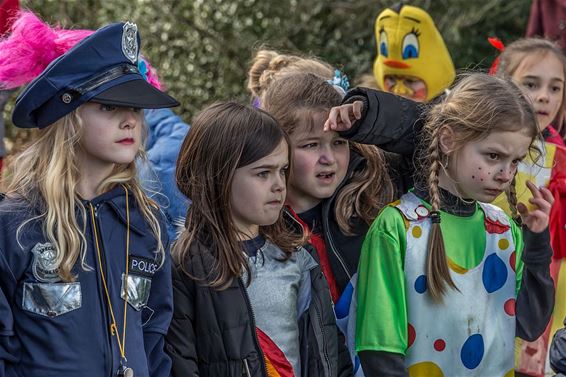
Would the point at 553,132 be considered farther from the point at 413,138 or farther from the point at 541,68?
the point at 413,138

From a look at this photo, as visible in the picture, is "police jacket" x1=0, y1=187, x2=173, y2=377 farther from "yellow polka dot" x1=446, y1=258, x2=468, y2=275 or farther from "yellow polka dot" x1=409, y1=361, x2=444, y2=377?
"yellow polka dot" x1=446, y1=258, x2=468, y2=275

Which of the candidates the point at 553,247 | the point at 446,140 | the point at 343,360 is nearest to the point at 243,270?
the point at 343,360

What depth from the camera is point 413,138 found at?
12.2 ft

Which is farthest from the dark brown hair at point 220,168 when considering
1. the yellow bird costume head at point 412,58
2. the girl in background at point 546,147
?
the yellow bird costume head at point 412,58

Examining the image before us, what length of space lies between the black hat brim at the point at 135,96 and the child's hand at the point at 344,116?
626 millimetres

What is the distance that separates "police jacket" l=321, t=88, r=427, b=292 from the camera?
359 cm

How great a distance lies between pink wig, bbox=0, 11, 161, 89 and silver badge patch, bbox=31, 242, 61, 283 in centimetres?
66

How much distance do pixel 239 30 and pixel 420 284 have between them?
5.15m

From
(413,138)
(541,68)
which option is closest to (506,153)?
(413,138)

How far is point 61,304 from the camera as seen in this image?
309 centimetres

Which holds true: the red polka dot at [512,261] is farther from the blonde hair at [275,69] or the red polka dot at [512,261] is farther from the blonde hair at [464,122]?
the blonde hair at [275,69]

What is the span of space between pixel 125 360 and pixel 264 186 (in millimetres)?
A: 798

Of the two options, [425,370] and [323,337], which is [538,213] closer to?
[425,370]

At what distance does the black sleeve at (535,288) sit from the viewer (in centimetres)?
344
